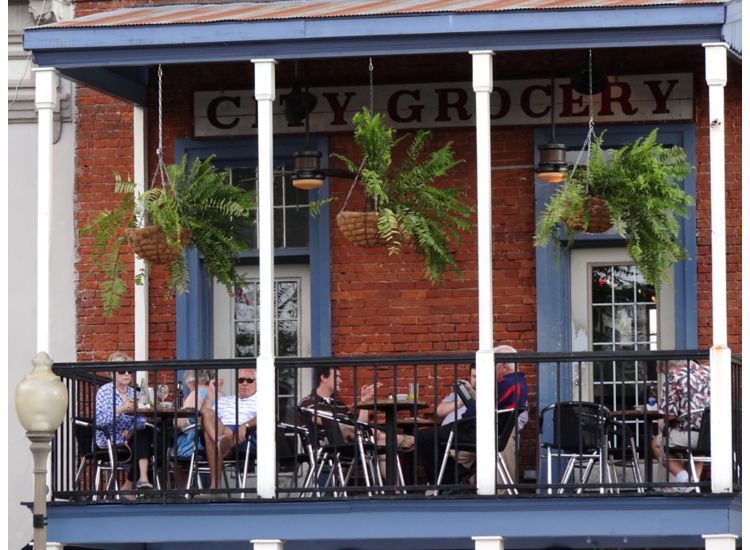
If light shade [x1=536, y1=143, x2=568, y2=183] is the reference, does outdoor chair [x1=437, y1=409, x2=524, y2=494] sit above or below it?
below

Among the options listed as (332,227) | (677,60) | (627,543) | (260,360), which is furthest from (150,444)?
(677,60)

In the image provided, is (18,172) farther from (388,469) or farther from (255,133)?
(388,469)

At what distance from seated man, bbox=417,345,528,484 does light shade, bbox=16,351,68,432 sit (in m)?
2.72

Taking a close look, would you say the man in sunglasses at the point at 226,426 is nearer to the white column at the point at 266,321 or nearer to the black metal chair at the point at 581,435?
the white column at the point at 266,321

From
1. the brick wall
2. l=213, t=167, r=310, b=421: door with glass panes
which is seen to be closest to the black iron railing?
the brick wall

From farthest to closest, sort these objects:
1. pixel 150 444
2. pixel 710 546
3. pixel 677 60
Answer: pixel 677 60, pixel 150 444, pixel 710 546

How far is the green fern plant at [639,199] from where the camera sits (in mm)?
13492

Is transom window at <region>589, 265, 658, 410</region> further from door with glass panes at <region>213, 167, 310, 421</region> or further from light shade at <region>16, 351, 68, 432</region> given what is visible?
light shade at <region>16, 351, 68, 432</region>

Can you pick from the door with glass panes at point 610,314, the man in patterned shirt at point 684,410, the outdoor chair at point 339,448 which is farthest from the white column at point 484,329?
the door with glass panes at point 610,314

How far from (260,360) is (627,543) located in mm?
3008

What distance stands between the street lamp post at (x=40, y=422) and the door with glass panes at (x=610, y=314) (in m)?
4.82

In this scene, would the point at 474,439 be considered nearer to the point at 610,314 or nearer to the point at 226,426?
the point at 226,426

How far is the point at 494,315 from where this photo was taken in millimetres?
15398

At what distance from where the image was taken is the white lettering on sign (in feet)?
50.2
